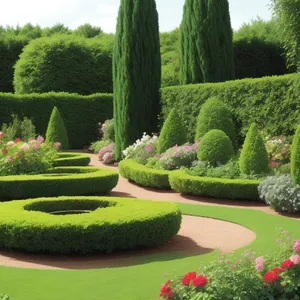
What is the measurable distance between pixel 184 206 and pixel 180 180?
1522 millimetres

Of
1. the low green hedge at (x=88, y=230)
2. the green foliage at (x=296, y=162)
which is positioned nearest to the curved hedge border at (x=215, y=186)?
the green foliage at (x=296, y=162)

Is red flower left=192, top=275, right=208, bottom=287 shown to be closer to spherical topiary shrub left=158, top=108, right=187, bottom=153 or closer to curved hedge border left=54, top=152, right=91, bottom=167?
spherical topiary shrub left=158, top=108, right=187, bottom=153

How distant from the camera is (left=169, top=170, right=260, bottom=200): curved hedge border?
12695mm

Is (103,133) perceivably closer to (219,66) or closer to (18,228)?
(219,66)

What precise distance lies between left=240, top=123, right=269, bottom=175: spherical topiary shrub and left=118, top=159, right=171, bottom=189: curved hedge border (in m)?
2.16

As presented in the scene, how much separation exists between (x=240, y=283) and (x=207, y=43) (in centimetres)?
1722

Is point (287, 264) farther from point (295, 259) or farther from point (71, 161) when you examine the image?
point (71, 161)

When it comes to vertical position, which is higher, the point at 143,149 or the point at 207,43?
the point at 207,43

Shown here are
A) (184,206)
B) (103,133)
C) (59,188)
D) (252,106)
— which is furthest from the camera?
(103,133)

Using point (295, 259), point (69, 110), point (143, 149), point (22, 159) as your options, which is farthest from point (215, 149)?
point (69, 110)

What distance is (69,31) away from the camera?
1869 inches

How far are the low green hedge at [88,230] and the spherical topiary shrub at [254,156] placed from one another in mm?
4935

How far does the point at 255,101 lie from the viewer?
634 inches

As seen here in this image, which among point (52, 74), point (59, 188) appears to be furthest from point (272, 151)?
point (52, 74)
